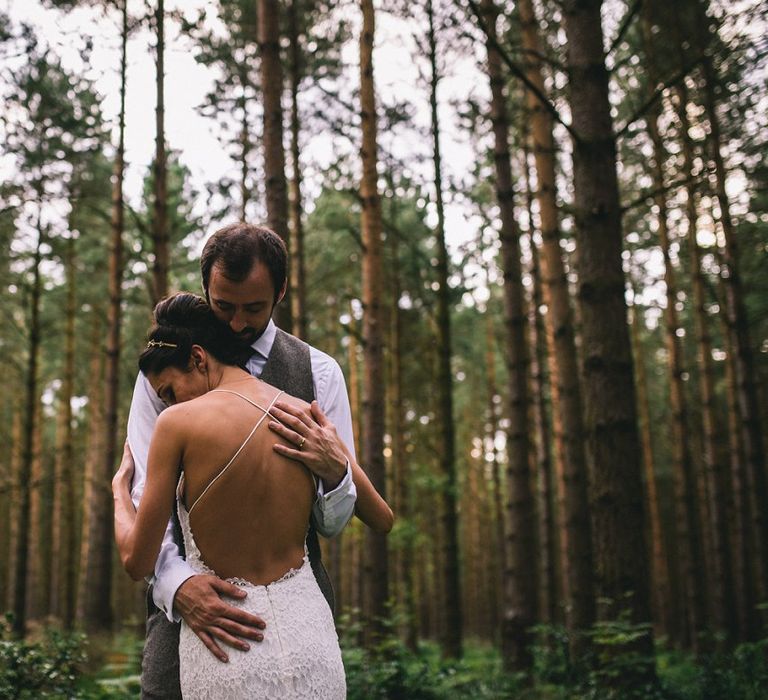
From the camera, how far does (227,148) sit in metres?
14.3

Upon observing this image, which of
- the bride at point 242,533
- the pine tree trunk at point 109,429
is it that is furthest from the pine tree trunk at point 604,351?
the pine tree trunk at point 109,429

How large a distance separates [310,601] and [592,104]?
13.2 ft

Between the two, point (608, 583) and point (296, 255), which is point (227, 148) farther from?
point (608, 583)

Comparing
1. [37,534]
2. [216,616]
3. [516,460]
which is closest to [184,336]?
[216,616]

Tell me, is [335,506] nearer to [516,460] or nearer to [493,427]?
[516,460]

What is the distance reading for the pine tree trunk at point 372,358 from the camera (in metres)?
9.35

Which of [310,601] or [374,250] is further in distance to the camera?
[374,250]

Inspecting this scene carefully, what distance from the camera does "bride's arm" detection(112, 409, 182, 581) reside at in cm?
205

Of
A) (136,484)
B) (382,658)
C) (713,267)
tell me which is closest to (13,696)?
(136,484)

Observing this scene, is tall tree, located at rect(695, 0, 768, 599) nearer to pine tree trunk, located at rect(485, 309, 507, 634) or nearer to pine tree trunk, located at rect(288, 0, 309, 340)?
pine tree trunk, located at rect(288, 0, 309, 340)

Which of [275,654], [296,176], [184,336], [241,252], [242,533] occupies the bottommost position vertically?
[275,654]

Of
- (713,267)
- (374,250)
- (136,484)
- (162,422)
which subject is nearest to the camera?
(162,422)

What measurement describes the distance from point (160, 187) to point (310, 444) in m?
8.62

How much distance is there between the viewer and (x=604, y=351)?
4855 mm
